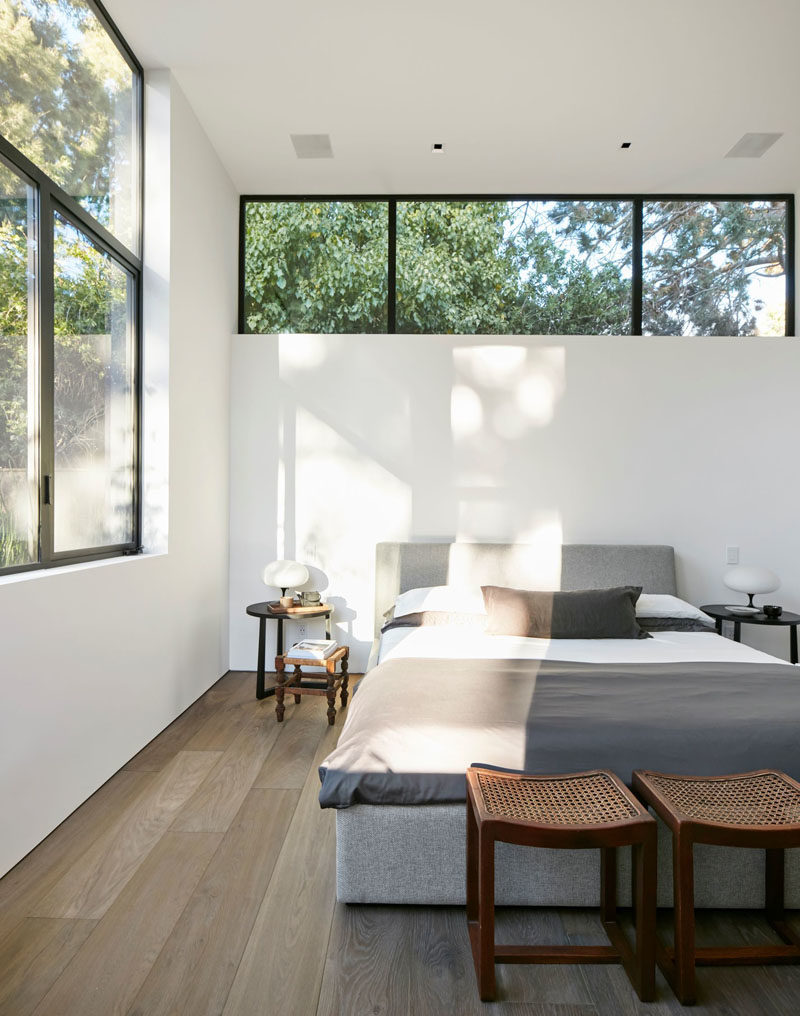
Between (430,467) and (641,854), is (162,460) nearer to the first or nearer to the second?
(430,467)

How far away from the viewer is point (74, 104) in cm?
279

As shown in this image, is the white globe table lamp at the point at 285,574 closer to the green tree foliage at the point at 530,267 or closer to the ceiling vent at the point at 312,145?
the green tree foliage at the point at 530,267

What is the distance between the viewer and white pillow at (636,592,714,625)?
3.84 m

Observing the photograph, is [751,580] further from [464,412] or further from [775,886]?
[775,886]

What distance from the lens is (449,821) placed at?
201 cm

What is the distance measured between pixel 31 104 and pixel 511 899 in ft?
9.69

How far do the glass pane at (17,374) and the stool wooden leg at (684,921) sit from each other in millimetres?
2140

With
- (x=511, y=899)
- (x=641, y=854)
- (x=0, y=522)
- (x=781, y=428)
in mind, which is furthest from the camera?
(x=781, y=428)

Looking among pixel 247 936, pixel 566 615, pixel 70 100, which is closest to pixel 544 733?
pixel 247 936

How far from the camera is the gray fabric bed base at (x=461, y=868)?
199 cm

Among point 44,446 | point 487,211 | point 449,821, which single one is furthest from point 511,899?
point 487,211

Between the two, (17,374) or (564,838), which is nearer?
(564,838)

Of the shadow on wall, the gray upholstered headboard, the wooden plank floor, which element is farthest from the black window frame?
the wooden plank floor

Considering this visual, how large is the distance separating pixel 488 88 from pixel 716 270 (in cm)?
202
